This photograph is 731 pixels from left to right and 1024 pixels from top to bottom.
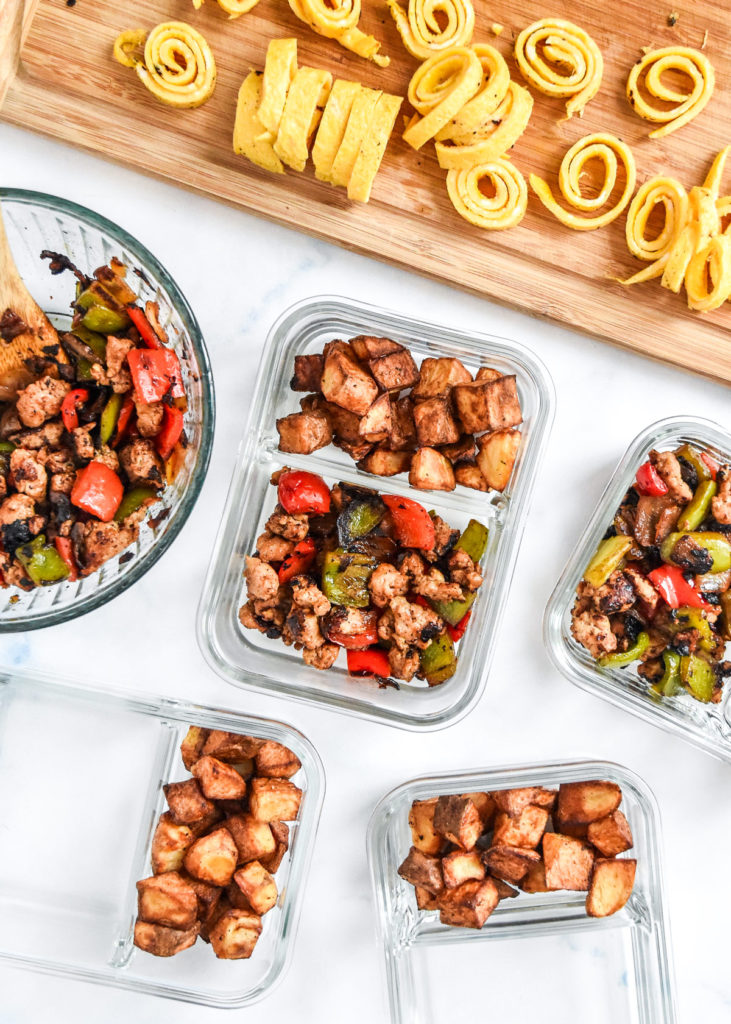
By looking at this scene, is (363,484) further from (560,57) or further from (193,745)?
(560,57)

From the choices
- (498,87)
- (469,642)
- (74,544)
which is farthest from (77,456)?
(498,87)

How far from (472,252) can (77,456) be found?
3.16 ft

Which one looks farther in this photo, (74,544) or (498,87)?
(498,87)

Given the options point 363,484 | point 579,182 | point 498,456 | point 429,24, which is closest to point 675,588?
point 498,456

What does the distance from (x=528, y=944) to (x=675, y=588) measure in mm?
962

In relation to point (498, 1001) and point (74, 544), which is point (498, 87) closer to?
point (74, 544)

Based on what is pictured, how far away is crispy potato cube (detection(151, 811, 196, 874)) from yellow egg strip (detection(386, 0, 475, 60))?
5.77 ft

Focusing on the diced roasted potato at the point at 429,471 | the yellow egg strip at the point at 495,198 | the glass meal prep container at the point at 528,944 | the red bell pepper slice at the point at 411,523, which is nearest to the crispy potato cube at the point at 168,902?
the glass meal prep container at the point at 528,944

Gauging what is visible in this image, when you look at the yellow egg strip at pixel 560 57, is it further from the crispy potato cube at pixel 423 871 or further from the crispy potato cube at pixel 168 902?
the crispy potato cube at pixel 168 902

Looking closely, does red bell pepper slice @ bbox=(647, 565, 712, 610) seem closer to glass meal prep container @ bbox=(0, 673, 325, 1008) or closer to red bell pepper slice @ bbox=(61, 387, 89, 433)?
Result: glass meal prep container @ bbox=(0, 673, 325, 1008)

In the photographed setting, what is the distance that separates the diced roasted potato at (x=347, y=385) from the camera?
1.63 m

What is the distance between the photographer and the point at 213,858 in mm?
1787

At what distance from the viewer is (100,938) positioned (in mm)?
2016

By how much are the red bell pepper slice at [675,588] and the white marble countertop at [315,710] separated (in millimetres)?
241
